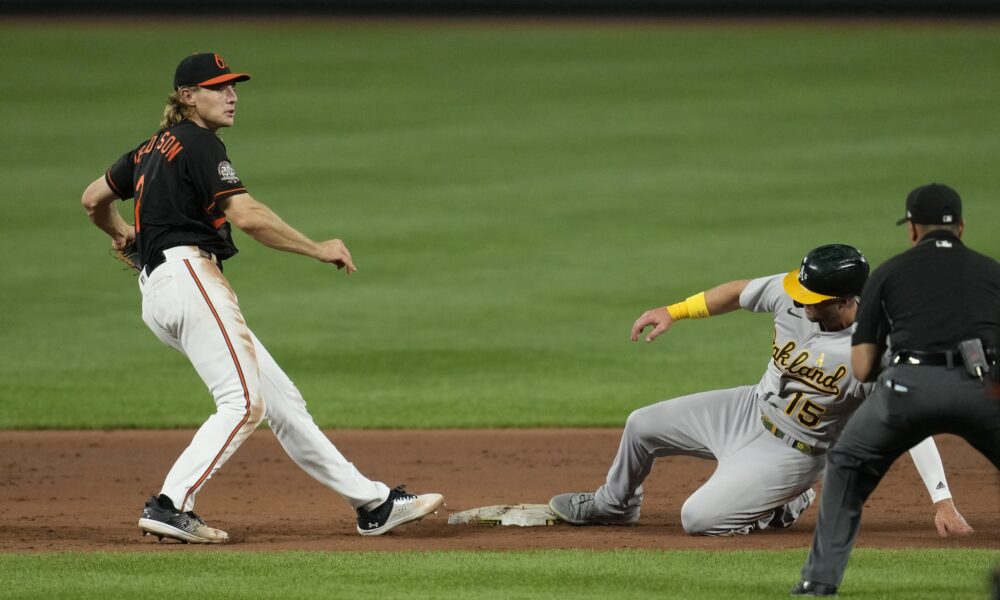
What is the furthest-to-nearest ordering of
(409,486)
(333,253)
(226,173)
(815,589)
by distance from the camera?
(409,486)
(226,173)
(333,253)
(815,589)

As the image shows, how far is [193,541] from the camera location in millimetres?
6227

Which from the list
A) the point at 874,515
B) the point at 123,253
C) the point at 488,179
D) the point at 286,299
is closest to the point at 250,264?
the point at 286,299

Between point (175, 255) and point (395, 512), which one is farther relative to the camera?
point (395, 512)

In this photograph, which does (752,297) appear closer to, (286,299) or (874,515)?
(874,515)

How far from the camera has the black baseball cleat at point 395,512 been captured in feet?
21.3

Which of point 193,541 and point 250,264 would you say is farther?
point 250,264

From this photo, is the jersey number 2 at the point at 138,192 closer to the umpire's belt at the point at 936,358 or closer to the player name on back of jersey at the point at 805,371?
the player name on back of jersey at the point at 805,371

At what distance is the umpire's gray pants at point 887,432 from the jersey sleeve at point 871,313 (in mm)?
147

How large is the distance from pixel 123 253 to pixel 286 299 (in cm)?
661

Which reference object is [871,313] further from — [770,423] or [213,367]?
[213,367]

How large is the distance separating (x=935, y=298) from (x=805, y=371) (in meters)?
1.32

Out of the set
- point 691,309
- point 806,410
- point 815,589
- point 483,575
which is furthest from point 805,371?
point 483,575

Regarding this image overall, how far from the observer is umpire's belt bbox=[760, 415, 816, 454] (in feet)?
21.2

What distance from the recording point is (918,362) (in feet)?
16.3
